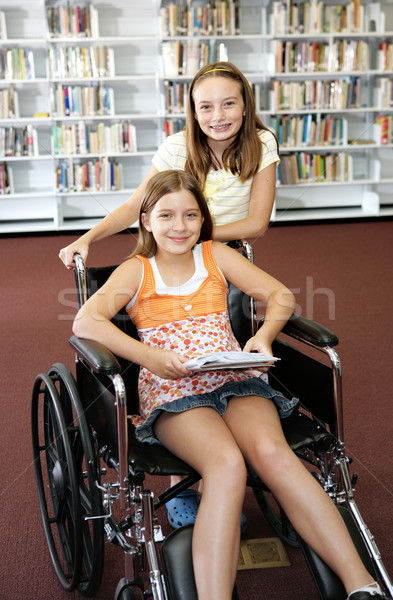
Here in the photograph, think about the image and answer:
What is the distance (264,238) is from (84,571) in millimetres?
4460

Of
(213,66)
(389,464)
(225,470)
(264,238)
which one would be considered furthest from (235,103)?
(264,238)

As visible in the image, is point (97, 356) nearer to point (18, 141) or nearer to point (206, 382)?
point (206, 382)

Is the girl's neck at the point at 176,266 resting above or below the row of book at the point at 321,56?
below

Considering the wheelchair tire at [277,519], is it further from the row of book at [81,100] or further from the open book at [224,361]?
the row of book at [81,100]

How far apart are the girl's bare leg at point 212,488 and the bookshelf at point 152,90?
5073 mm

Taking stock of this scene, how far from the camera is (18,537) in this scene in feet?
5.68

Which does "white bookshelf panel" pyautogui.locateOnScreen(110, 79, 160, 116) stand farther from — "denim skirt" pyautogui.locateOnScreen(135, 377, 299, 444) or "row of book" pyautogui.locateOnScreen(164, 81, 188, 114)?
"denim skirt" pyautogui.locateOnScreen(135, 377, 299, 444)

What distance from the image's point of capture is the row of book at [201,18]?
5.91m

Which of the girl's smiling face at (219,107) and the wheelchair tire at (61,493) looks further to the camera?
the girl's smiling face at (219,107)

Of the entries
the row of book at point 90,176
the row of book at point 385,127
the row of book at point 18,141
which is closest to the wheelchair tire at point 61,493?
the row of book at point 90,176

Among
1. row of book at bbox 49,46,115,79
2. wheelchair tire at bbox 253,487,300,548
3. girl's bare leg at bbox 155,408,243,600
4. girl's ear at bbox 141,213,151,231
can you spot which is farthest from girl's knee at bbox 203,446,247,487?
row of book at bbox 49,46,115,79

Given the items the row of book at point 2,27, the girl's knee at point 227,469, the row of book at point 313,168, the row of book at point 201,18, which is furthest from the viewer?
the row of book at point 313,168

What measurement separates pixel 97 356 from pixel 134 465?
0.73ft

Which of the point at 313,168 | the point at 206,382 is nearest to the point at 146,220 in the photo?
the point at 206,382
